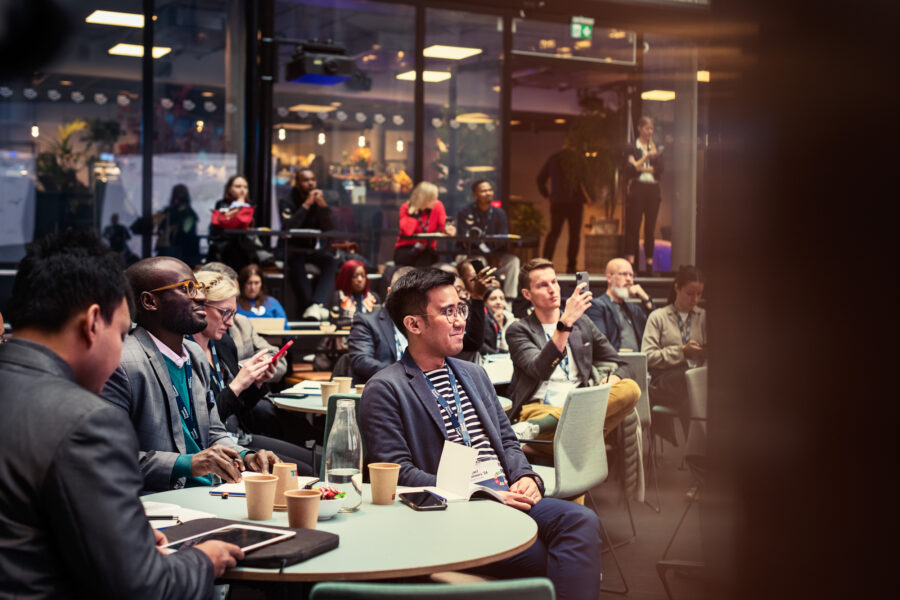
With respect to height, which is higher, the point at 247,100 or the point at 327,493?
the point at 247,100

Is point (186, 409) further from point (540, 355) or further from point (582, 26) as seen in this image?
point (582, 26)

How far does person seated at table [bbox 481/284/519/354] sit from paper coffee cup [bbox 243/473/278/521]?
3.42 m

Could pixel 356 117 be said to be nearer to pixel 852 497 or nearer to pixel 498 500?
pixel 498 500

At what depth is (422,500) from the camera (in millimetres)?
2461

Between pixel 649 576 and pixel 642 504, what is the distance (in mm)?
1462

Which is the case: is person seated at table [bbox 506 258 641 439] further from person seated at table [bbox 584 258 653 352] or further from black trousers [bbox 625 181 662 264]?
black trousers [bbox 625 181 662 264]

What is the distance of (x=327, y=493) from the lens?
2230mm

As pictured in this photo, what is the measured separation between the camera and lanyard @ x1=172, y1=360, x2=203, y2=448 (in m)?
3.03

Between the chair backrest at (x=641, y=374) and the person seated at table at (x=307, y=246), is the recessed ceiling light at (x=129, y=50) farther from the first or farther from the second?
the chair backrest at (x=641, y=374)

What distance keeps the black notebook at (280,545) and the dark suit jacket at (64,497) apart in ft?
1.24

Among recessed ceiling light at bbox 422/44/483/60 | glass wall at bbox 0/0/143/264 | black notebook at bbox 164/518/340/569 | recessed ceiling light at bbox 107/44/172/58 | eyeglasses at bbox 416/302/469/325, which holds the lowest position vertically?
black notebook at bbox 164/518/340/569

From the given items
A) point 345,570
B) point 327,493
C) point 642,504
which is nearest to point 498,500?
point 327,493

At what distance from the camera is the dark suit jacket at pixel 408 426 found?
9.36ft

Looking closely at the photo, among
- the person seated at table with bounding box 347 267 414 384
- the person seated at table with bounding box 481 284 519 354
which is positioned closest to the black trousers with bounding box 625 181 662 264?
the person seated at table with bounding box 481 284 519 354
